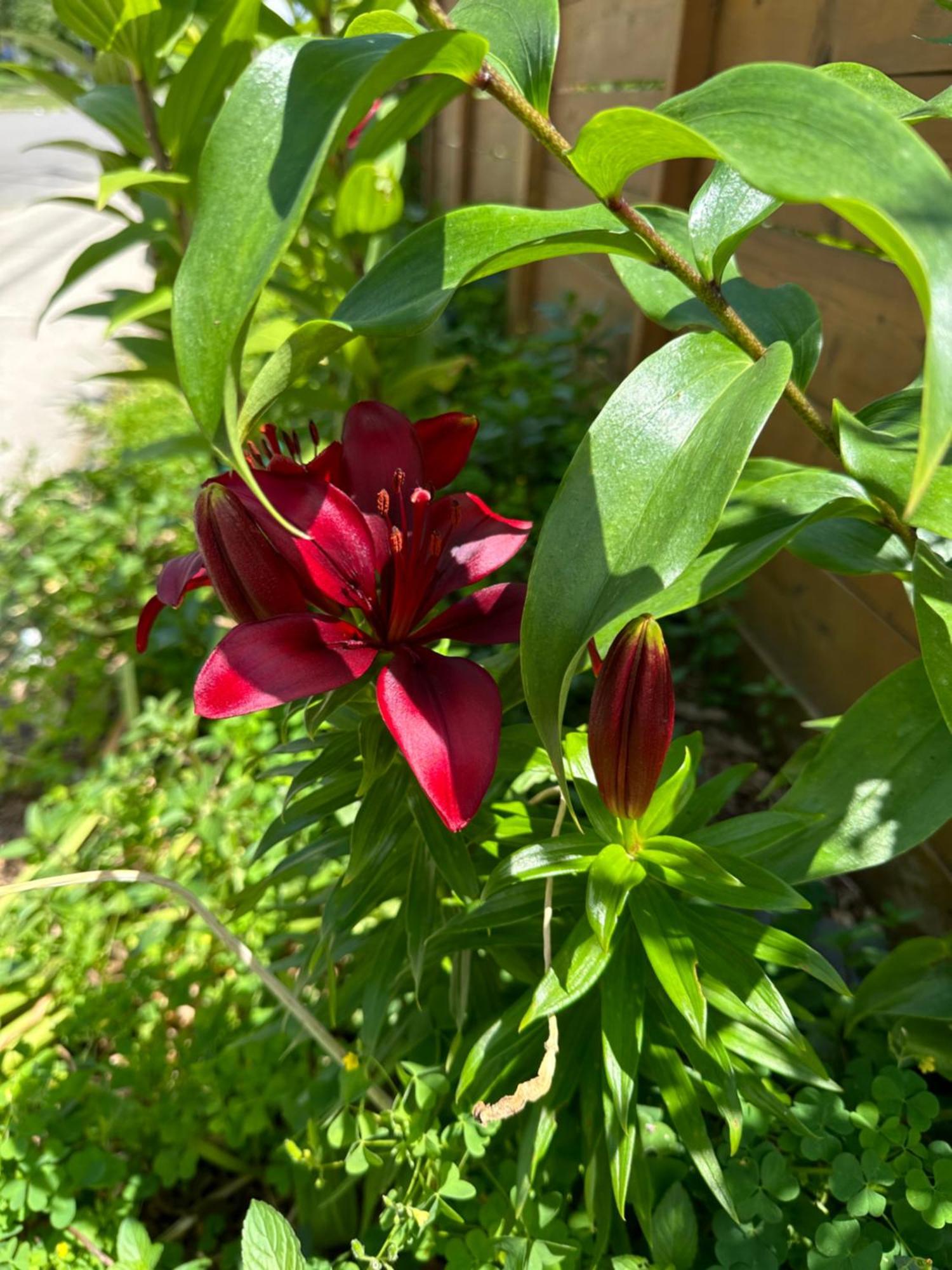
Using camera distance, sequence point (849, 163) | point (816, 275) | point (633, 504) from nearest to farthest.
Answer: point (849, 163)
point (633, 504)
point (816, 275)

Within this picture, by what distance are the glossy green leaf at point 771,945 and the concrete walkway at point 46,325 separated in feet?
4.64

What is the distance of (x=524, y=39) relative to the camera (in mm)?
580

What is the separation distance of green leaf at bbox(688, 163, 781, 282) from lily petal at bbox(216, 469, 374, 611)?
0.29 meters

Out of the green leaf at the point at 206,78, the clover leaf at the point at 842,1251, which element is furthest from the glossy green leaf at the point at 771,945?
the green leaf at the point at 206,78

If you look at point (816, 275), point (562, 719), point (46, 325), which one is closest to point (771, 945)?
point (562, 719)

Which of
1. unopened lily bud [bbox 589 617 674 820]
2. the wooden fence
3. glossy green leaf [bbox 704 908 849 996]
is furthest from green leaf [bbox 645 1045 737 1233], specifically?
the wooden fence

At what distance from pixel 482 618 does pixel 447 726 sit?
0.11 m

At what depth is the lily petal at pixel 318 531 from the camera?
64 cm

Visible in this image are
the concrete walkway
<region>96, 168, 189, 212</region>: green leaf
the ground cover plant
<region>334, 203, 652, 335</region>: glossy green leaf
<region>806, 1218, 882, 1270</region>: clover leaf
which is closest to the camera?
→ the ground cover plant

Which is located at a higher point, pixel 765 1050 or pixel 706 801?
pixel 706 801

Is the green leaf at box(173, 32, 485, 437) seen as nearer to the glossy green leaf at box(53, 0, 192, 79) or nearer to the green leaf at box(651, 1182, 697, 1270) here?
the green leaf at box(651, 1182, 697, 1270)

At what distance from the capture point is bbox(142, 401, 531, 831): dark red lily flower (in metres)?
0.61

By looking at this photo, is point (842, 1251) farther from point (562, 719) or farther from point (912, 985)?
point (562, 719)

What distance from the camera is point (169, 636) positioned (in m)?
2.01
